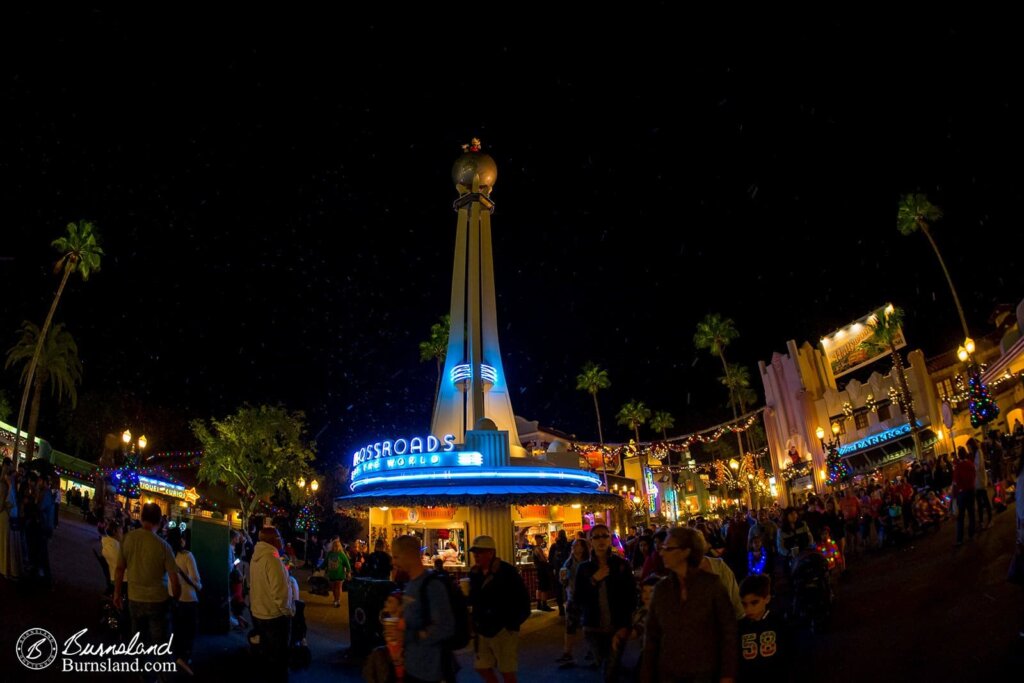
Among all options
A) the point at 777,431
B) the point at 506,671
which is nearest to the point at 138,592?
the point at 506,671

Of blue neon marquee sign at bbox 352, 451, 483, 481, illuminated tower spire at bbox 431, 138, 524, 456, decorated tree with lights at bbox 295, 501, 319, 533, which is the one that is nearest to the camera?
blue neon marquee sign at bbox 352, 451, 483, 481

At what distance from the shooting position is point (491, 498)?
872 inches

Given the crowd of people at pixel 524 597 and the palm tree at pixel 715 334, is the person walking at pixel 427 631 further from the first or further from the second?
the palm tree at pixel 715 334

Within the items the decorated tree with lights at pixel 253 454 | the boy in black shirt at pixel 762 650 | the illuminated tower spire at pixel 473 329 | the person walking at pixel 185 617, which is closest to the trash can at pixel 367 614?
the person walking at pixel 185 617

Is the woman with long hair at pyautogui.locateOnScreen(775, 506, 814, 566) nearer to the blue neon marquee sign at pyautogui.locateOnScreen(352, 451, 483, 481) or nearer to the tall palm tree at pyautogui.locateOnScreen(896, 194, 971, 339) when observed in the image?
the blue neon marquee sign at pyautogui.locateOnScreen(352, 451, 483, 481)

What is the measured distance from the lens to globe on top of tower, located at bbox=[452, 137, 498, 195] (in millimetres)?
34719

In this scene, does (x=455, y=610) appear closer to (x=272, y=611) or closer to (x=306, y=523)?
(x=272, y=611)

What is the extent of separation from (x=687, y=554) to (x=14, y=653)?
8.44 metres

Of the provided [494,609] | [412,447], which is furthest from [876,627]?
[412,447]

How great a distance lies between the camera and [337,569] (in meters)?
17.6

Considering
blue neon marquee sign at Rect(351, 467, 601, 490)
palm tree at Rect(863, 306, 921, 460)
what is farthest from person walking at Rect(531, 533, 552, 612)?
palm tree at Rect(863, 306, 921, 460)

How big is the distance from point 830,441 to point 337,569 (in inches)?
1512

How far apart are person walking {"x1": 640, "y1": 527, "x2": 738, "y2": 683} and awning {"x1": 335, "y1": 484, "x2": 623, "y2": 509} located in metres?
18.1

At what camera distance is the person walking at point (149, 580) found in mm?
6875
